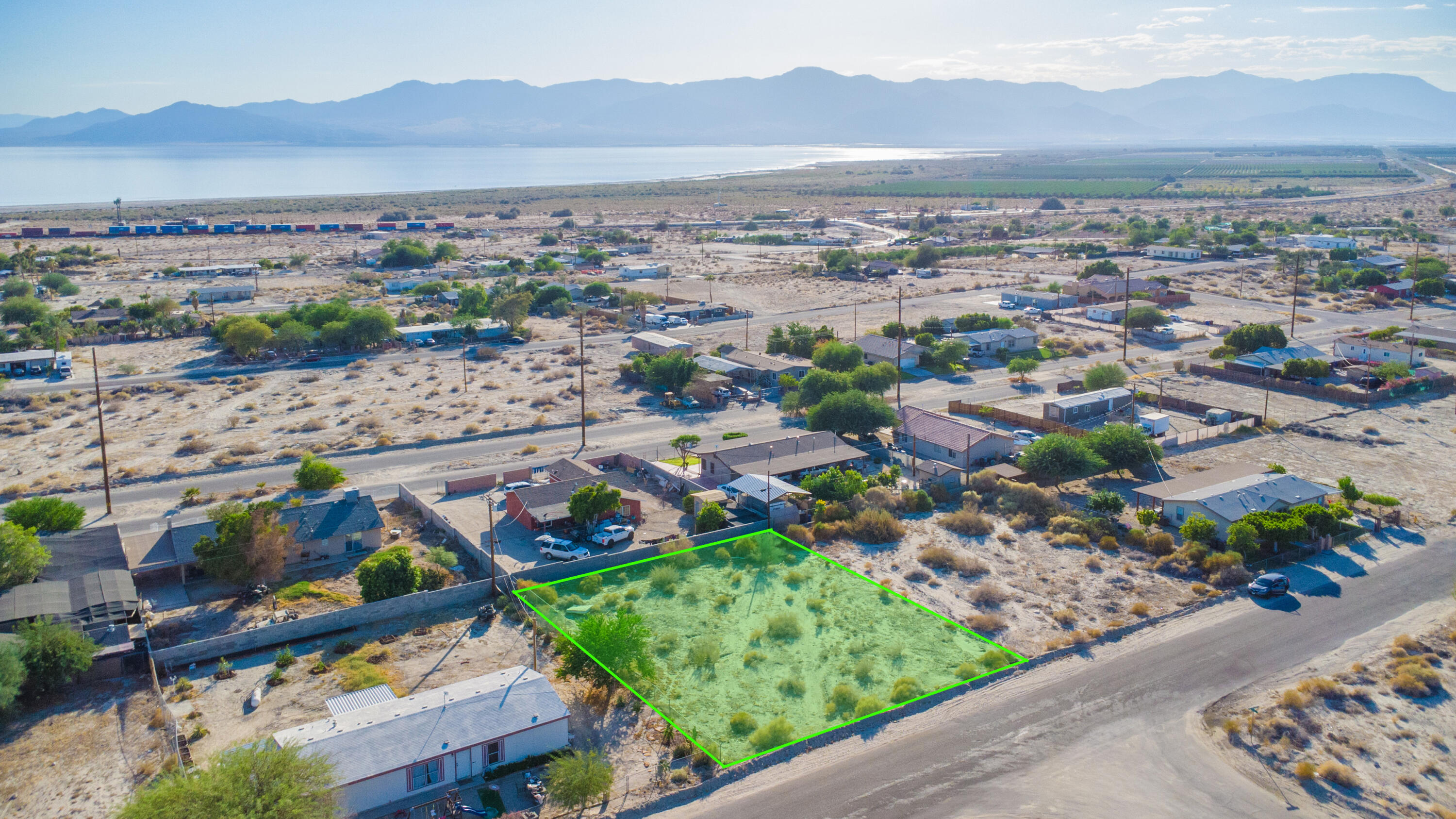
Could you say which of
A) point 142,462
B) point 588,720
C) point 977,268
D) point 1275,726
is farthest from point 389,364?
point 977,268

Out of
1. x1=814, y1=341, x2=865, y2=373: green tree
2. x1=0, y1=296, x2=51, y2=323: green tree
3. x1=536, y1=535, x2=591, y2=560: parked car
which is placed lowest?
x1=536, y1=535, x2=591, y2=560: parked car

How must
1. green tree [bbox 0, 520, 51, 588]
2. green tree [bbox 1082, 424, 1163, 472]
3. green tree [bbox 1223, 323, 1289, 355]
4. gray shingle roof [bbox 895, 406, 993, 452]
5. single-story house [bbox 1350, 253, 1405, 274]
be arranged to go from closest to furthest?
green tree [bbox 0, 520, 51, 588], green tree [bbox 1082, 424, 1163, 472], gray shingle roof [bbox 895, 406, 993, 452], green tree [bbox 1223, 323, 1289, 355], single-story house [bbox 1350, 253, 1405, 274]

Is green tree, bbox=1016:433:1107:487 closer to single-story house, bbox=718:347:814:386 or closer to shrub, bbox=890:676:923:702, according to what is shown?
shrub, bbox=890:676:923:702

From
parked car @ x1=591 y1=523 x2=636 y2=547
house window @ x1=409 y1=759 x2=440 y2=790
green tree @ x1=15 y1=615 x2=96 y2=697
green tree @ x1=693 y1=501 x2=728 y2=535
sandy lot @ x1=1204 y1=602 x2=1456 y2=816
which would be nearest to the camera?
house window @ x1=409 y1=759 x2=440 y2=790

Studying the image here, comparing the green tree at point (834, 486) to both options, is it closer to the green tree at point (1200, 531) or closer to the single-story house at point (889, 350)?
the green tree at point (1200, 531)

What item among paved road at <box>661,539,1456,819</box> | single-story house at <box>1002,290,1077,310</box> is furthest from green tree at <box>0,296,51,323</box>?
single-story house at <box>1002,290,1077,310</box>

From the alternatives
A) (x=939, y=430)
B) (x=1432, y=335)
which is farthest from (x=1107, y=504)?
(x=1432, y=335)

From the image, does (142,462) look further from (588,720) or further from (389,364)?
(588,720)
